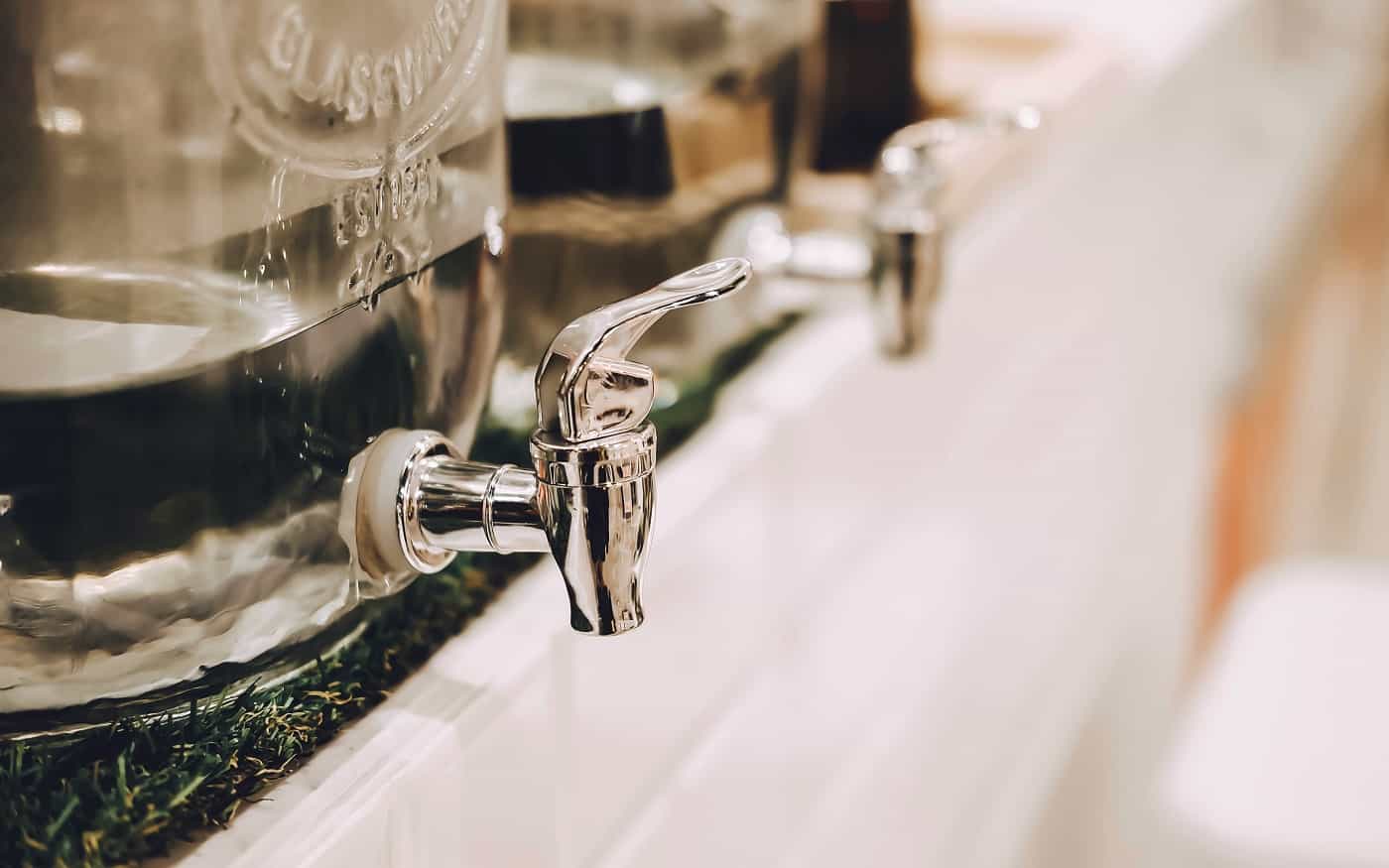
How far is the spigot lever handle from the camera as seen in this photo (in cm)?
21

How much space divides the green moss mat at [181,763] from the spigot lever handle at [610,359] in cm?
7

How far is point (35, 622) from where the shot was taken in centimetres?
19

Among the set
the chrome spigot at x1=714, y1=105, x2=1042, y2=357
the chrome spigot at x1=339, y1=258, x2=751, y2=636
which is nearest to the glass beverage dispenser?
the chrome spigot at x1=339, y1=258, x2=751, y2=636

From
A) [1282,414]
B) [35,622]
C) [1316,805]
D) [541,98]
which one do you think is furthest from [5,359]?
[1282,414]

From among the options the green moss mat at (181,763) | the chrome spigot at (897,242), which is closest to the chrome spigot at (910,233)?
the chrome spigot at (897,242)

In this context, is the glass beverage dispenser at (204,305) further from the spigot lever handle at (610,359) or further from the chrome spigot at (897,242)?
the chrome spigot at (897,242)

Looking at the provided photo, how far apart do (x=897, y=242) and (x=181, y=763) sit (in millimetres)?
251

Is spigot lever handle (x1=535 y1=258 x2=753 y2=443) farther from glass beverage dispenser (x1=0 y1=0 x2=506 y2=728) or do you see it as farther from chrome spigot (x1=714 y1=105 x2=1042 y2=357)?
chrome spigot (x1=714 y1=105 x2=1042 y2=357)

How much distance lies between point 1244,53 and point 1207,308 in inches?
8.3

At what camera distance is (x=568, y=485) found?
22cm

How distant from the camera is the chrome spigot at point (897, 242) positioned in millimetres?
403

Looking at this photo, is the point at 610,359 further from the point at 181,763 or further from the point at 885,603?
the point at 885,603

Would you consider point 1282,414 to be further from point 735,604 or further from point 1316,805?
point 735,604

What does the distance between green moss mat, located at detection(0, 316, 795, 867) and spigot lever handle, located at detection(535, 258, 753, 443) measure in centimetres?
7
